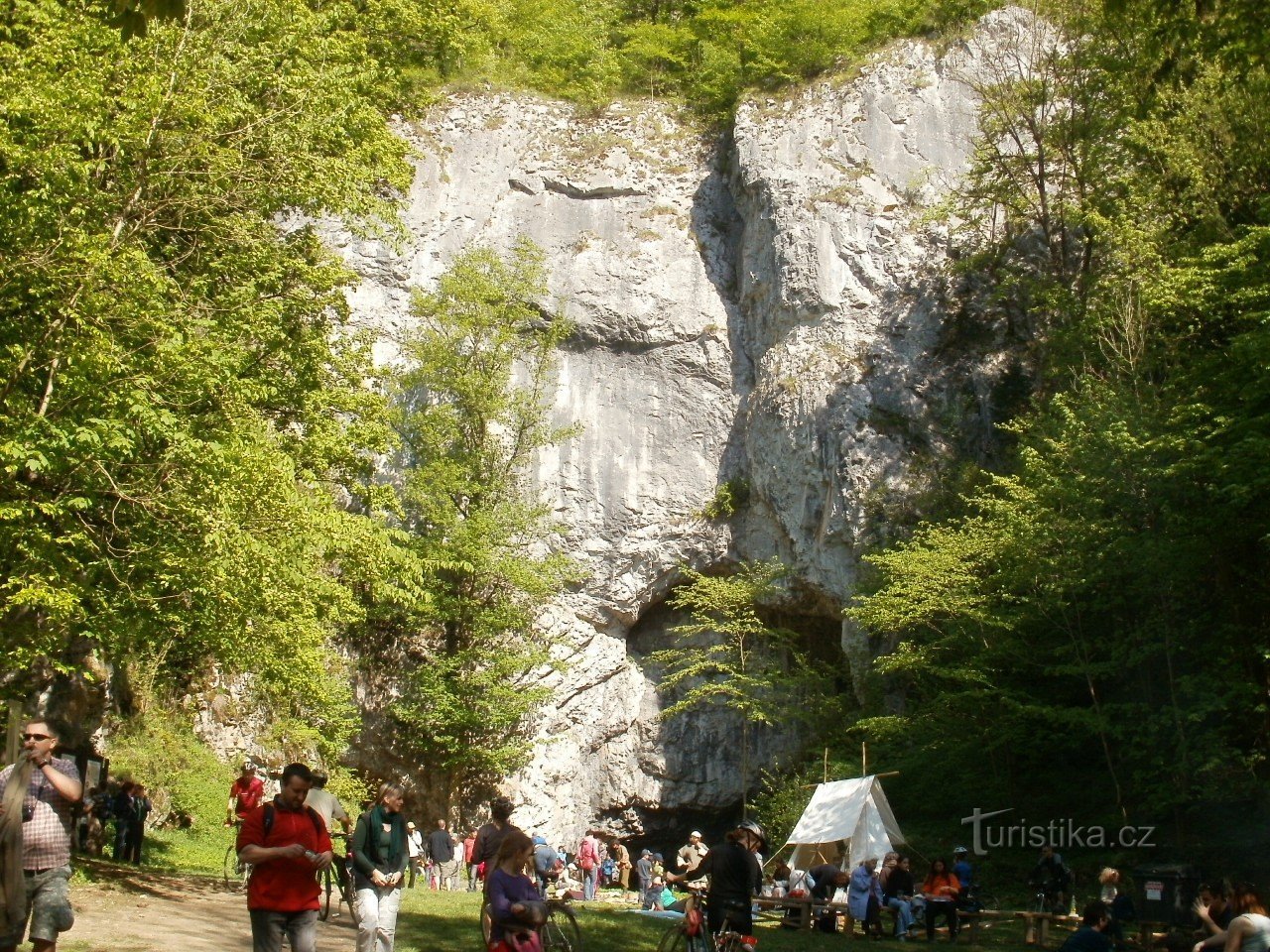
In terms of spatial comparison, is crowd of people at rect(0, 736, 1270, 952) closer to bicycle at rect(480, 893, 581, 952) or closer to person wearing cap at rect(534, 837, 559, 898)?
person wearing cap at rect(534, 837, 559, 898)

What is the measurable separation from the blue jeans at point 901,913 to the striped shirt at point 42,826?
10.0 m

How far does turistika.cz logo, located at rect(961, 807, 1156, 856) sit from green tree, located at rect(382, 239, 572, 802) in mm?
9581

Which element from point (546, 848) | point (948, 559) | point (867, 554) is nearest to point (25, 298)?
point (546, 848)

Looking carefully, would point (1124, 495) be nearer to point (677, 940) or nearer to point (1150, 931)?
point (1150, 931)

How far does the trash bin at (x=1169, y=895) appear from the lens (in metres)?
12.1

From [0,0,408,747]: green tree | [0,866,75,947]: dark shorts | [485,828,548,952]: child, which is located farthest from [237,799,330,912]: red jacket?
[0,0,408,747]: green tree

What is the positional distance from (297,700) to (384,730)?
5569mm

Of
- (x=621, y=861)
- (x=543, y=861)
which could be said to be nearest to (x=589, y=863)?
(x=621, y=861)

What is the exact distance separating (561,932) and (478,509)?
17.9m

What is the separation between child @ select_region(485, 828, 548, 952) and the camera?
217 inches

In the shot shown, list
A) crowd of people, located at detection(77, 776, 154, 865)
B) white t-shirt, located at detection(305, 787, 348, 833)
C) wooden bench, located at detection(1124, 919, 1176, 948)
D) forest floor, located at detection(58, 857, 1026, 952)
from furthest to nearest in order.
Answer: crowd of people, located at detection(77, 776, 154, 865)
wooden bench, located at detection(1124, 919, 1176, 948)
white t-shirt, located at detection(305, 787, 348, 833)
forest floor, located at detection(58, 857, 1026, 952)

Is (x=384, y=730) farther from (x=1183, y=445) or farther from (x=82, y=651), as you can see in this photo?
(x=1183, y=445)

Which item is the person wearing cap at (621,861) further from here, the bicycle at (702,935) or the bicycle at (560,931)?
the bicycle at (702,935)

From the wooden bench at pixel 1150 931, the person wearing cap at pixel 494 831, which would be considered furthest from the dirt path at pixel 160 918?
the wooden bench at pixel 1150 931
